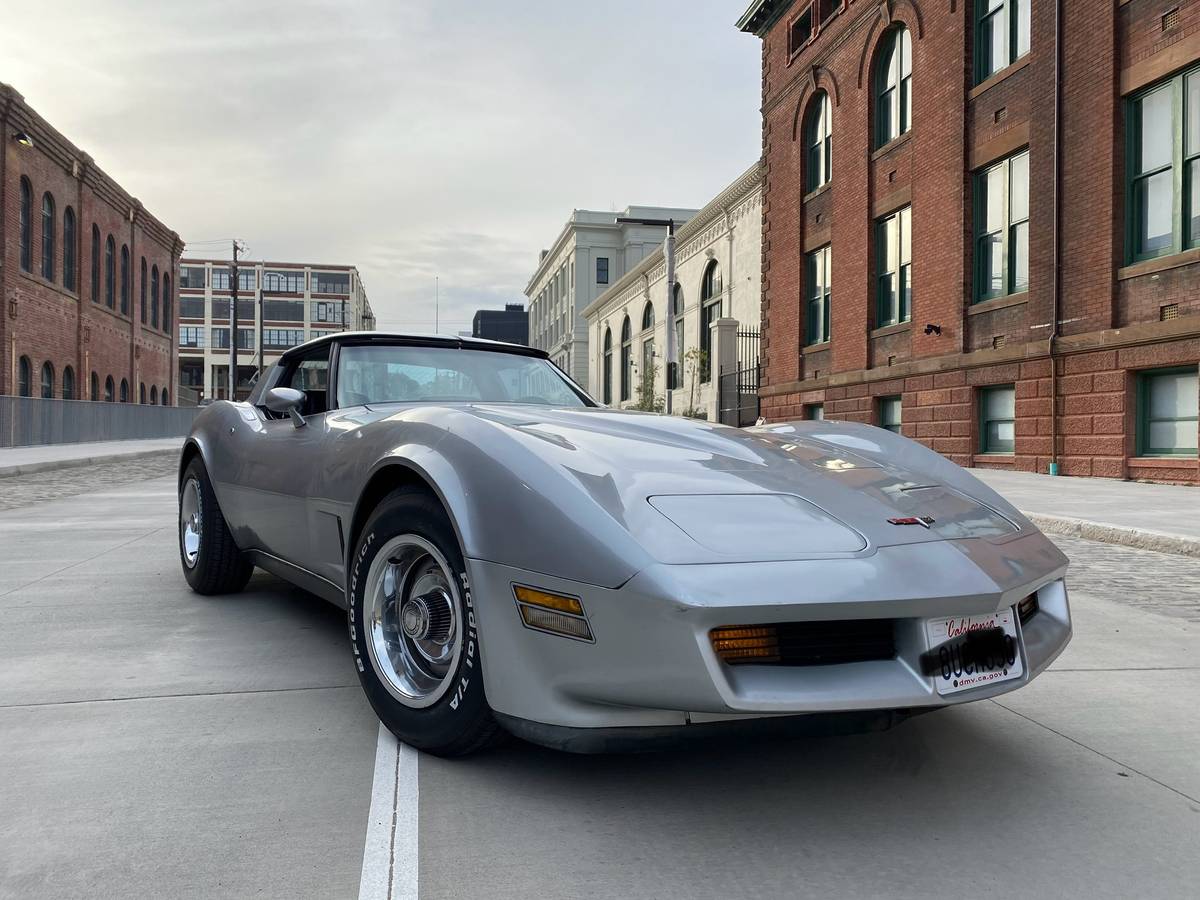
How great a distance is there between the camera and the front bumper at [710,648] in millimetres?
2066

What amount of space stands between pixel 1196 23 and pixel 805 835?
13904mm

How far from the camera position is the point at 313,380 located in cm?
432

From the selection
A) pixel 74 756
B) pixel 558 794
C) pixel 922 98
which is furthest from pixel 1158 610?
pixel 922 98

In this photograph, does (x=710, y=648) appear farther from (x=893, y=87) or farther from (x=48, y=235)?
(x=48, y=235)

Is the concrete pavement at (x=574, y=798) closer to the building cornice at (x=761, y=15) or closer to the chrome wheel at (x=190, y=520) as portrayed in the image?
the chrome wheel at (x=190, y=520)

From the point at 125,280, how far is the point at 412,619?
43.6 meters

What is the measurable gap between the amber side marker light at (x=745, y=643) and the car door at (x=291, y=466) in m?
1.94

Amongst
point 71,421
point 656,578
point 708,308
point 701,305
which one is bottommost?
point 656,578

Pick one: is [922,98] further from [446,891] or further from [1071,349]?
[446,891]

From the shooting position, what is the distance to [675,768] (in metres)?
2.62

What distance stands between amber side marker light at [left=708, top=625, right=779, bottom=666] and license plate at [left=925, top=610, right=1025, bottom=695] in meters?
0.38

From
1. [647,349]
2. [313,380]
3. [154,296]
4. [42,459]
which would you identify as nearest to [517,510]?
[313,380]

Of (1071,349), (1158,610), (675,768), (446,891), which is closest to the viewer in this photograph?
(446,891)

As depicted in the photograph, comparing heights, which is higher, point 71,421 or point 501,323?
point 501,323
